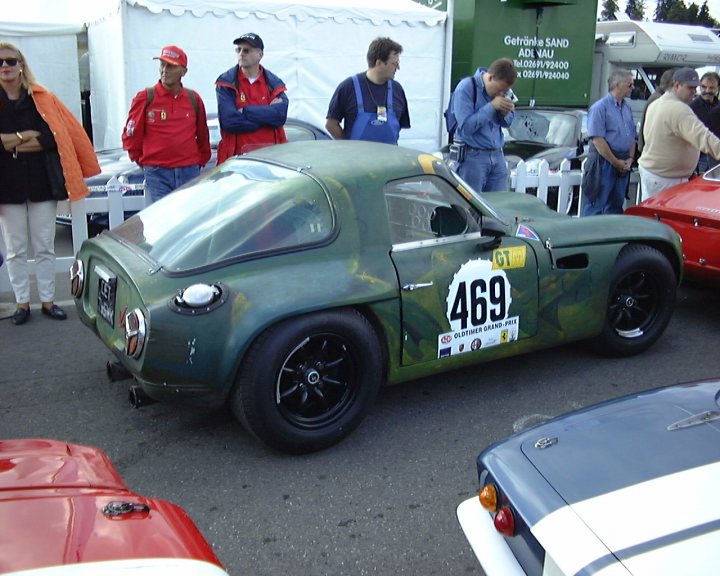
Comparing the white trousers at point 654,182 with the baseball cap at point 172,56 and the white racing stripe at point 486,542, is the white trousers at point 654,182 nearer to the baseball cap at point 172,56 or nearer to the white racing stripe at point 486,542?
the baseball cap at point 172,56

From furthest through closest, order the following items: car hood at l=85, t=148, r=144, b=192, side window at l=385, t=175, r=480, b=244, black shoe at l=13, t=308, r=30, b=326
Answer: car hood at l=85, t=148, r=144, b=192
black shoe at l=13, t=308, r=30, b=326
side window at l=385, t=175, r=480, b=244

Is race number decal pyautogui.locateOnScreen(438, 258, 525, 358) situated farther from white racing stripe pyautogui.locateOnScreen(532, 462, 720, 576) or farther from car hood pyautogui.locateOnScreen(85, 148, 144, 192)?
car hood pyautogui.locateOnScreen(85, 148, 144, 192)

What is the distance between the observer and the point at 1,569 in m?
1.42

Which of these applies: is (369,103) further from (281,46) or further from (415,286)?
(281,46)

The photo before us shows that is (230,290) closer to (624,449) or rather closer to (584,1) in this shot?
(624,449)

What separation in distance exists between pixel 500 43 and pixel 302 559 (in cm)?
1174

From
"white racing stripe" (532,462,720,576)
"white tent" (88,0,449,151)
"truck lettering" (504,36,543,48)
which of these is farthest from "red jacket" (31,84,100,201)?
"truck lettering" (504,36,543,48)

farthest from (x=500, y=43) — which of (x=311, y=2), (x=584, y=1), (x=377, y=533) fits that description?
(x=377, y=533)

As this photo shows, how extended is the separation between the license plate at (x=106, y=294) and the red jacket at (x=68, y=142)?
189cm

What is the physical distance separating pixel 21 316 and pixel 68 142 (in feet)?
4.16

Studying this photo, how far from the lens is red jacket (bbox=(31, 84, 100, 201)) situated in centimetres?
519

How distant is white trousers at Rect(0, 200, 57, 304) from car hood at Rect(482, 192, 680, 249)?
3172 mm

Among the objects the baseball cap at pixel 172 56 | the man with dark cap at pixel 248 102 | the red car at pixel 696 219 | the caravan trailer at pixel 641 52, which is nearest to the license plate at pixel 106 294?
the man with dark cap at pixel 248 102

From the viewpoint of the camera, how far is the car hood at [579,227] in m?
4.24
